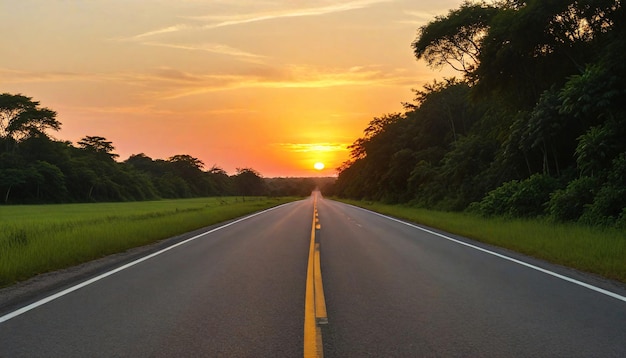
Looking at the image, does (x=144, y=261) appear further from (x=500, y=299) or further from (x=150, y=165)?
(x=150, y=165)

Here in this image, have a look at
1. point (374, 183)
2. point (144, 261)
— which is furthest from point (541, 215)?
point (374, 183)

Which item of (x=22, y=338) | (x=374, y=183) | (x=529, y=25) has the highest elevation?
(x=529, y=25)

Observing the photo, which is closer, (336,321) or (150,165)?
(336,321)

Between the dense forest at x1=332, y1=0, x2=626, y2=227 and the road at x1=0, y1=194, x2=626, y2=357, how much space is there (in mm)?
9903

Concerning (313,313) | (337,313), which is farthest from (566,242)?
(313,313)

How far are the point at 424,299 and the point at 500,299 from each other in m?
1.14

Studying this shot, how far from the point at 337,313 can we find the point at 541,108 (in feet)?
64.9

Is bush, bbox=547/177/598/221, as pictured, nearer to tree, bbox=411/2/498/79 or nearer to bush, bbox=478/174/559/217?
bush, bbox=478/174/559/217

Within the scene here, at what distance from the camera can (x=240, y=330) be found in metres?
5.29

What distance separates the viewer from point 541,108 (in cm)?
2202

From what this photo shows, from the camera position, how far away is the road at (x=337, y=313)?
4738mm

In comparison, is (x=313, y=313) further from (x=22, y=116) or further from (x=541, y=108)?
(x=22, y=116)

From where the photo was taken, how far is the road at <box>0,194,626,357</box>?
4.74 metres

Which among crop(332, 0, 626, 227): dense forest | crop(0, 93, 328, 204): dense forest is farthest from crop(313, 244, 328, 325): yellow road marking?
crop(0, 93, 328, 204): dense forest
